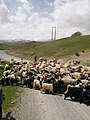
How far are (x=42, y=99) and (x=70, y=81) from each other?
609cm

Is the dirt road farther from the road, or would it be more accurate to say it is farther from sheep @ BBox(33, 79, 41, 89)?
sheep @ BBox(33, 79, 41, 89)

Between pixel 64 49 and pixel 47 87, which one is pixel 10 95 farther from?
pixel 64 49

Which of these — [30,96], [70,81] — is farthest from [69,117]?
[70,81]

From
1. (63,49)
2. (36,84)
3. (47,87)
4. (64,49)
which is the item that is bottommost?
(47,87)

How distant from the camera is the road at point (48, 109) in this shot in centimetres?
2452

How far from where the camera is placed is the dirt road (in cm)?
2452

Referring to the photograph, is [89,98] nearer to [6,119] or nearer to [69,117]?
[69,117]

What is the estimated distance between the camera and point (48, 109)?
27.0 metres

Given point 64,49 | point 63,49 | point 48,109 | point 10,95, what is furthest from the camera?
point 63,49

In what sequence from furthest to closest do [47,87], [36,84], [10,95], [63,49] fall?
[63,49] → [36,84] → [47,87] → [10,95]

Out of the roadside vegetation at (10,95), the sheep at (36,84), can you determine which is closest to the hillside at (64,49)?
the sheep at (36,84)

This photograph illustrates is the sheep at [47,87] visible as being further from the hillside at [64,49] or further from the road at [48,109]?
the hillside at [64,49]

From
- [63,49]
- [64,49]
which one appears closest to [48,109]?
[64,49]

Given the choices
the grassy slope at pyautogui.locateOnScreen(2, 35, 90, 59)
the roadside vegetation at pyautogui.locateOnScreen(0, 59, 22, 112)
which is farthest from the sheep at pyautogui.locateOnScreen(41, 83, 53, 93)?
the grassy slope at pyautogui.locateOnScreen(2, 35, 90, 59)
